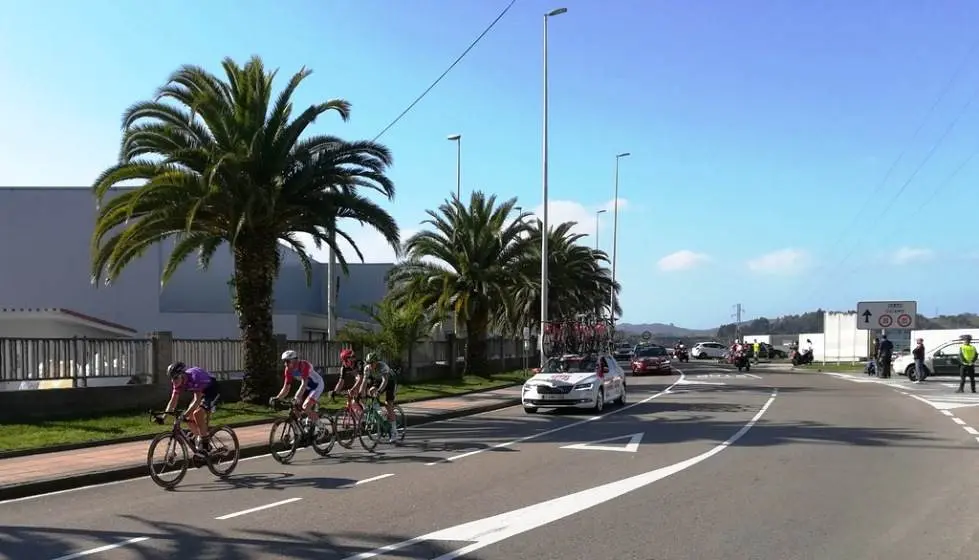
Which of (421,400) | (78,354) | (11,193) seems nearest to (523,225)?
(421,400)

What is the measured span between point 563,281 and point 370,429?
29.8 meters

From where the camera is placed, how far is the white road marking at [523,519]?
6965 mm

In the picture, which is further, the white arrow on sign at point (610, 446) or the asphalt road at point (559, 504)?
the white arrow on sign at point (610, 446)

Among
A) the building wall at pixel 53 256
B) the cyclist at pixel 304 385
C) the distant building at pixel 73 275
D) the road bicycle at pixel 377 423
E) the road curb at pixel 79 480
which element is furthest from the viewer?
the building wall at pixel 53 256

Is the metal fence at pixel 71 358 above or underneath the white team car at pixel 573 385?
above

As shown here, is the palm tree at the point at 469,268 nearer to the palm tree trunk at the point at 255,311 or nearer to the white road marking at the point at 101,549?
the palm tree trunk at the point at 255,311

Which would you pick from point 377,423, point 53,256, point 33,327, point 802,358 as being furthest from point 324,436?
point 802,358

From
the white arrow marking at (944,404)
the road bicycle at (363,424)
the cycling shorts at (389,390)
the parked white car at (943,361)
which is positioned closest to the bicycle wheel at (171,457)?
the road bicycle at (363,424)

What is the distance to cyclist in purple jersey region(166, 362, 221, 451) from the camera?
10.4 m

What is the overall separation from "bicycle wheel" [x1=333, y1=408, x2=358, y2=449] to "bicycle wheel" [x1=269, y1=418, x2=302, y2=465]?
1067 mm

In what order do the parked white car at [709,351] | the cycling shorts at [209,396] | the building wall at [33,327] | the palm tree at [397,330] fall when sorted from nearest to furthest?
the cycling shorts at [209,396] < the building wall at [33,327] < the palm tree at [397,330] < the parked white car at [709,351]

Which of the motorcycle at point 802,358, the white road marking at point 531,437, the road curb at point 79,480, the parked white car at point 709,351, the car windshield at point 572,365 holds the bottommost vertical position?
the parked white car at point 709,351

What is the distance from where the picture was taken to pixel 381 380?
46.3 feet

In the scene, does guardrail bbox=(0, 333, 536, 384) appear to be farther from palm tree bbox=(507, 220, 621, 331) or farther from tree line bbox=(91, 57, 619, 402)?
palm tree bbox=(507, 220, 621, 331)
